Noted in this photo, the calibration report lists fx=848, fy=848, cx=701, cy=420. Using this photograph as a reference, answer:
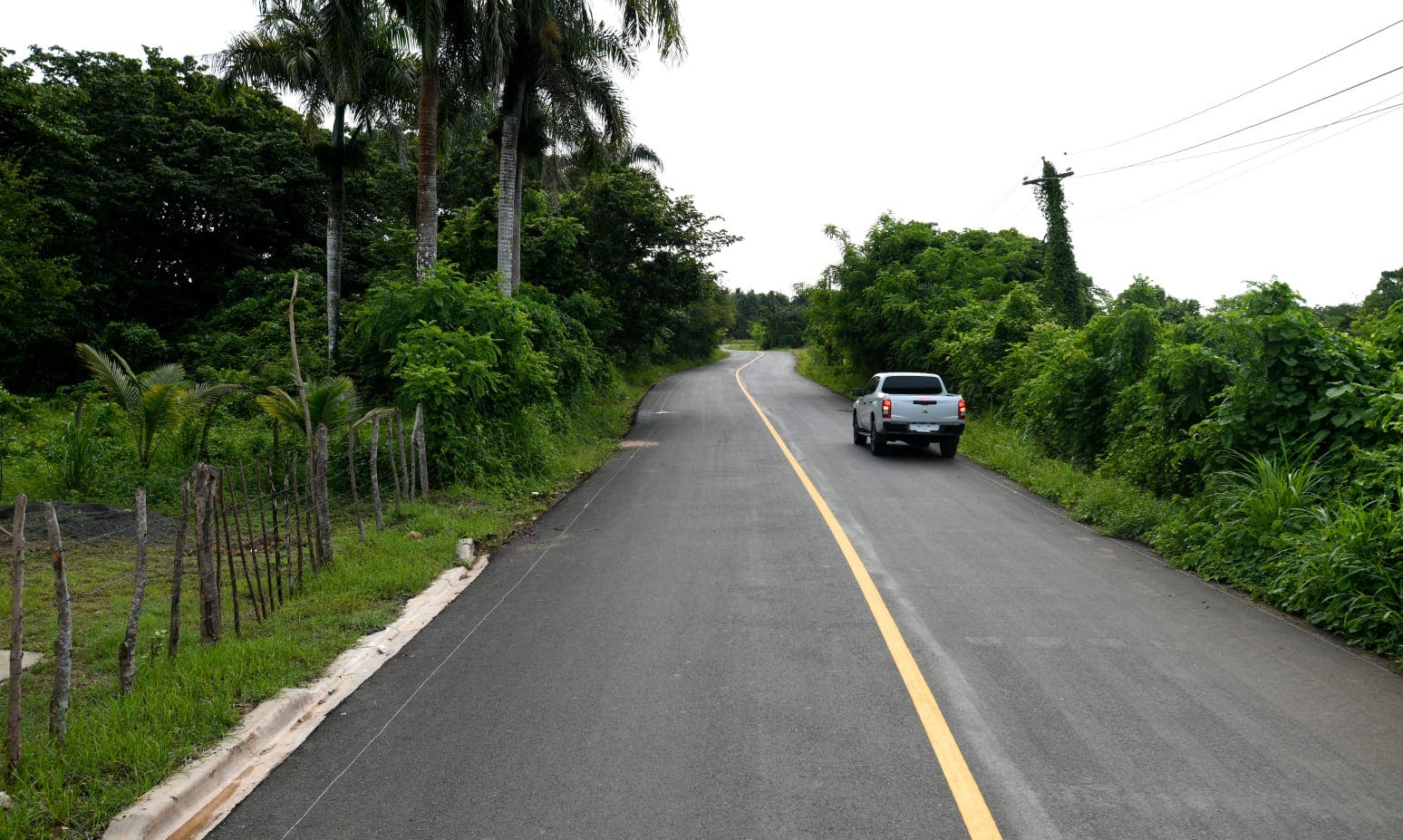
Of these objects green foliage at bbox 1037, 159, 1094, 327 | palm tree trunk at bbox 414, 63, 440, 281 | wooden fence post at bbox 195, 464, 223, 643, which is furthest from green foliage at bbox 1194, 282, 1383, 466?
green foliage at bbox 1037, 159, 1094, 327

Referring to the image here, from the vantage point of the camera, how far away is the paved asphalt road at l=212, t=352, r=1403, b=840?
3736 mm

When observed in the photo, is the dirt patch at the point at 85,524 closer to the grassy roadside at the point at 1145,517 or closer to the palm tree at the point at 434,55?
the palm tree at the point at 434,55

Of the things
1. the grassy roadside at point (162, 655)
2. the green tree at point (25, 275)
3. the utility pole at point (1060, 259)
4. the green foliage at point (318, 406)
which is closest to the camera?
the grassy roadside at point (162, 655)

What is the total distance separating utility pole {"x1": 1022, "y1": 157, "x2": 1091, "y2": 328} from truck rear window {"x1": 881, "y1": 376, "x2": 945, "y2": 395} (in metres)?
16.1

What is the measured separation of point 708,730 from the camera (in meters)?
4.56

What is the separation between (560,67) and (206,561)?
1619 centimetres

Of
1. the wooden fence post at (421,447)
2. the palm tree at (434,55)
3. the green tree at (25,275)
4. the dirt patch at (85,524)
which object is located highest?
the palm tree at (434,55)

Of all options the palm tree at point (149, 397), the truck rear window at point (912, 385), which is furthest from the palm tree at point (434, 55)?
the truck rear window at point (912, 385)

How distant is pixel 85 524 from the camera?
33.1 feet

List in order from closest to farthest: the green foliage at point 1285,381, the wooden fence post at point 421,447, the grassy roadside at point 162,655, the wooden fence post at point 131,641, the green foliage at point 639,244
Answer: the grassy roadside at point 162,655 < the wooden fence post at point 131,641 < the green foliage at point 1285,381 < the wooden fence post at point 421,447 < the green foliage at point 639,244

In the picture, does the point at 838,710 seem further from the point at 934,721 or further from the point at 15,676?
the point at 15,676

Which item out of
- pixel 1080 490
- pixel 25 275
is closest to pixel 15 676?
pixel 1080 490

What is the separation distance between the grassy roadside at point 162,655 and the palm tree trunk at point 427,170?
6698 mm

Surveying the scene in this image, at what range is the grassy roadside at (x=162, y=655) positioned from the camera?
3850 mm
